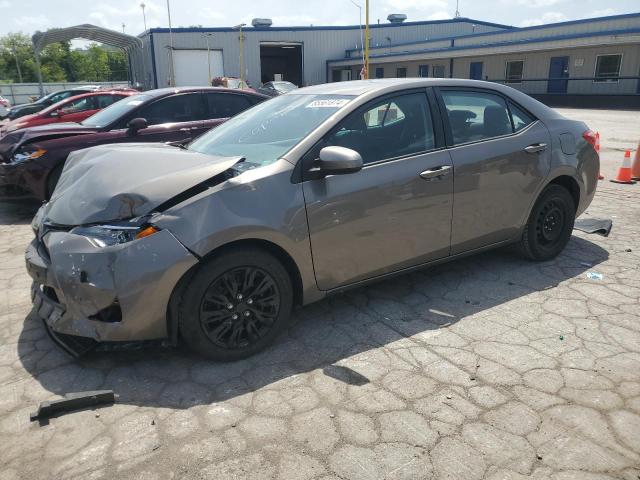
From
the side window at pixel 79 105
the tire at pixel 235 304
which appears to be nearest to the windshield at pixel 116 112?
the side window at pixel 79 105

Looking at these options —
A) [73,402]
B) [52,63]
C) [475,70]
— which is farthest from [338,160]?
[52,63]

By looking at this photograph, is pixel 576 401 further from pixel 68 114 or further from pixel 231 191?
pixel 68 114

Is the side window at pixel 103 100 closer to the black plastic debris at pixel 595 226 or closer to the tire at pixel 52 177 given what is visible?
the tire at pixel 52 177

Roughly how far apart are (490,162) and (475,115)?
0.42 metres

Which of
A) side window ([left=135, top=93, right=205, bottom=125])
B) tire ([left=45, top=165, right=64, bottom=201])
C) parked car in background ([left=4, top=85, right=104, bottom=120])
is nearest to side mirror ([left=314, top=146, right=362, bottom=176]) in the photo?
side window ([left=135, top=93, right=205, bottom=125])

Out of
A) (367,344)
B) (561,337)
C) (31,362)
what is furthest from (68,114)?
(561,337)

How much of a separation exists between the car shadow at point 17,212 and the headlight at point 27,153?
809mm

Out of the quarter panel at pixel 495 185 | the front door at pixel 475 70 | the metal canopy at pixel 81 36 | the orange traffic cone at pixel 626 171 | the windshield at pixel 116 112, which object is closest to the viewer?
the quarter panel at pixel 495 185

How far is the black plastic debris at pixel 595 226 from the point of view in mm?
5492

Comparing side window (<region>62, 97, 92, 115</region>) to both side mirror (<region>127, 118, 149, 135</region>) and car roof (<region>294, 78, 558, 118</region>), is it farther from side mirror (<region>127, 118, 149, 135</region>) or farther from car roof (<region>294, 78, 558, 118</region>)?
car roof (<region>294, 78, 558, 118</region>)

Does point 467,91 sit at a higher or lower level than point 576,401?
higher

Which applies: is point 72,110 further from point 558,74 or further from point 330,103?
point 558,74

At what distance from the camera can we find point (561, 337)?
3393mm

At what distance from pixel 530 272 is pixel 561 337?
48.0 inches
